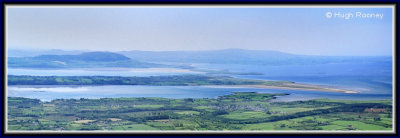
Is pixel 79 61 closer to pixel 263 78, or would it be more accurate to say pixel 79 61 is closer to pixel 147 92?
pixel 147 92

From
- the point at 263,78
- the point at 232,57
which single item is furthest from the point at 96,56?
the point at 263,78

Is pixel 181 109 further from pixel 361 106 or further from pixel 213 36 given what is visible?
pixel 361 106

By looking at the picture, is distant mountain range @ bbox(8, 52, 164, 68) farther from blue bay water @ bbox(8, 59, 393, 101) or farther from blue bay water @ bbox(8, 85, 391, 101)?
blue bay water @ bbox(8, 85, 391, 101)

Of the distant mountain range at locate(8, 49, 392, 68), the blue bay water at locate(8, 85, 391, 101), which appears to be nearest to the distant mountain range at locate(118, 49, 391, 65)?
the distant mountain range at locate(8, 49, 392, 68)

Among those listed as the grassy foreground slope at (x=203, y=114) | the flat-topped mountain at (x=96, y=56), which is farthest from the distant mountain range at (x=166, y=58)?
the grassy foreground slope at (x=203, y=114)
